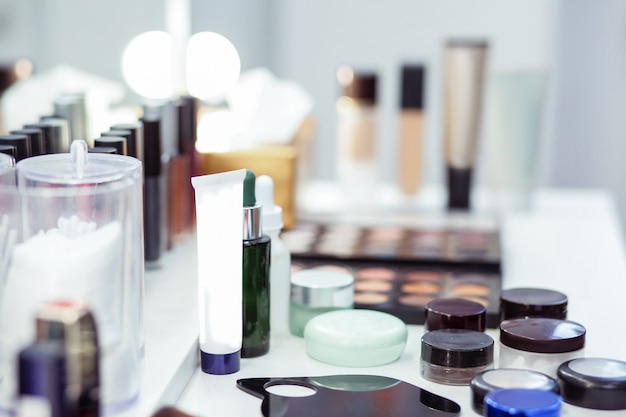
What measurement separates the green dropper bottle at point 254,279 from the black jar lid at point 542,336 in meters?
0.21

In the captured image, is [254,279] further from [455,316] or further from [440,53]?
[440,53]

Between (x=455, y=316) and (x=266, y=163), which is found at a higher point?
(x=266, y=163)

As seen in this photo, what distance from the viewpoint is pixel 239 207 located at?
0.73m

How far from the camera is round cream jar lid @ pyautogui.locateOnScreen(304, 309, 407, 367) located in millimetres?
764

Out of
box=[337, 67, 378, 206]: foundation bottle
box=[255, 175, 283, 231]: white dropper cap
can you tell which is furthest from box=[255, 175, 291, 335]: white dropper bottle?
box=[337, 67, 378, 206]: foundation bottle

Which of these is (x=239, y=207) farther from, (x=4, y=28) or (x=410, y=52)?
(x=410, y=52)

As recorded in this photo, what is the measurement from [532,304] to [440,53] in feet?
3.73

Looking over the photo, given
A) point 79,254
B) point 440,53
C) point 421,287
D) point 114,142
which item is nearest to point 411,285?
point 421,287

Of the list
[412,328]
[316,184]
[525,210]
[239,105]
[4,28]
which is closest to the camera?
[412,328]

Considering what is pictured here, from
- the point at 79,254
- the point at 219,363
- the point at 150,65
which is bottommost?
the point at 219,363

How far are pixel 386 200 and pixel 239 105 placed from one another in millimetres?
332

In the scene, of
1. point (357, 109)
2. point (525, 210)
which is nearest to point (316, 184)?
point (357, 109)

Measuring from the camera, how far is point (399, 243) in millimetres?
1150

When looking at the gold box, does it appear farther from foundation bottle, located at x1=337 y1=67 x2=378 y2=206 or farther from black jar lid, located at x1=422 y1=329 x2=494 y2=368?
black jar lid, located at x1=422 y1=329 x2=494 y2=368
